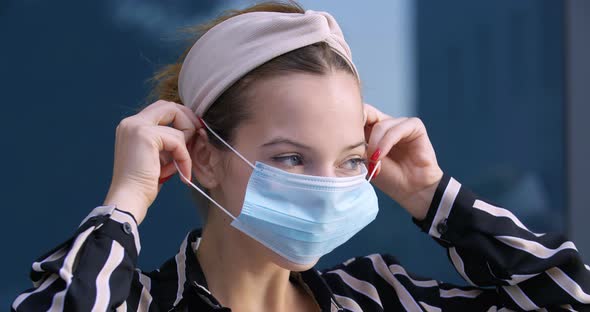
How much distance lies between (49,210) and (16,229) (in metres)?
0.11

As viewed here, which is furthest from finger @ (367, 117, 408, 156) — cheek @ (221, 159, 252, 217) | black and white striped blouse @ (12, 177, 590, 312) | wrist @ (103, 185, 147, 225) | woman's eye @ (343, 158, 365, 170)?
wrist @ (103, 185, 147, 225)

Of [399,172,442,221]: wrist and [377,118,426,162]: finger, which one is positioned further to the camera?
[399,172,442,221]: wrist

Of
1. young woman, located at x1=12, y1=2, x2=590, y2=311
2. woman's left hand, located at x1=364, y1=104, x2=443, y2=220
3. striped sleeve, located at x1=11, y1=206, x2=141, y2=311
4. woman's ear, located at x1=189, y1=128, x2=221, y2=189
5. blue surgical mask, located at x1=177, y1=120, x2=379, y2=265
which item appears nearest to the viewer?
striped sleeve, located at x1=11, y1=206, x2=141, y2=311

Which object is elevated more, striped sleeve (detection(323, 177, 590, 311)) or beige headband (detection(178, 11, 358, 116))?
beige headband (detection(178, 11, 358, 116))

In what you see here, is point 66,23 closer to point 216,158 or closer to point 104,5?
point 104,5

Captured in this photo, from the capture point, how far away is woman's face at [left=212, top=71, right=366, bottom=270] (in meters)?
2.07

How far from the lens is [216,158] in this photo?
2.18 metres

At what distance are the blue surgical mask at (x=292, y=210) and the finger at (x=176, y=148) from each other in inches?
1.8

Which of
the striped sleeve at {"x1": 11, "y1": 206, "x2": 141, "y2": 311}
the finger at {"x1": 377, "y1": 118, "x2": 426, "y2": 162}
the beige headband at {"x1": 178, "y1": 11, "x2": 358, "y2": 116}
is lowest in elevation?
the striped sleeve at {"x1": 11, "y1": 206, "x2": 141, "y2": 311}

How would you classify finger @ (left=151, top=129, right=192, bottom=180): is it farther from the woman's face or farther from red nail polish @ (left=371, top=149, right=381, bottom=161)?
red nail polish @ (left=371, top=149, right=381, bottom=161)

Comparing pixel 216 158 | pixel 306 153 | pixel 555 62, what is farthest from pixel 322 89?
pixel 555 62

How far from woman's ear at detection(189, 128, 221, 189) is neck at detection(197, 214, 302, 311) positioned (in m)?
0.12

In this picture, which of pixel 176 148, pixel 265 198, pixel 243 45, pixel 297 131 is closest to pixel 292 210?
pixel 265 198

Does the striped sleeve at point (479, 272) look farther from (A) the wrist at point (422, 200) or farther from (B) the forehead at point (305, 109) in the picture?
(B) the forehead at point (305, 109)
